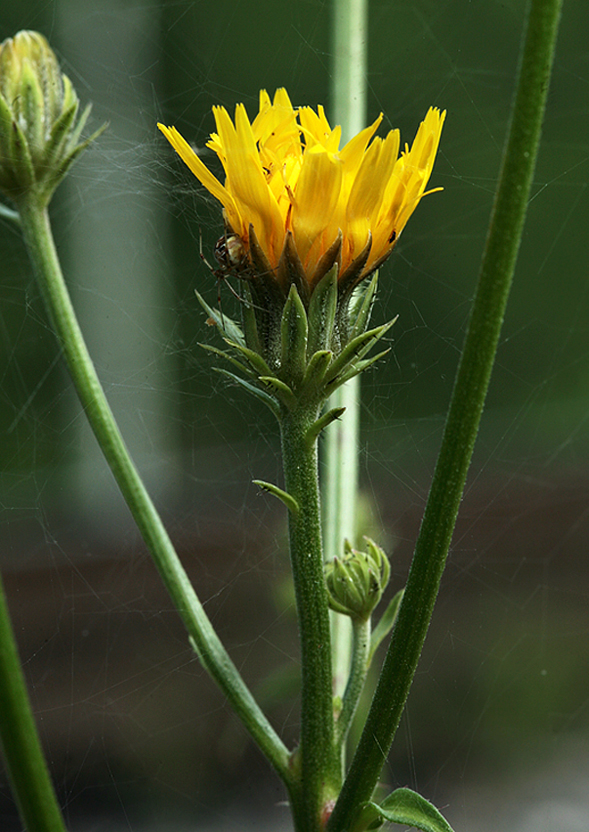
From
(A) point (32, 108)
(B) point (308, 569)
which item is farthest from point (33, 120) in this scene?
(B) point (308, 569)

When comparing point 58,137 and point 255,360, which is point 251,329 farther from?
point 58,137

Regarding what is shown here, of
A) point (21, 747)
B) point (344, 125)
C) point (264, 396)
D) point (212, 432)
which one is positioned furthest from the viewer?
point (212, 432)

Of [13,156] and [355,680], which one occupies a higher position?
[13,156]

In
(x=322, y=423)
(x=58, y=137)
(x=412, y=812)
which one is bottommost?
(x=412, y=812)

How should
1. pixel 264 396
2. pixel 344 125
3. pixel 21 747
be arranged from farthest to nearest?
pixel 344 125, pixel 264 396, pixel 21 747

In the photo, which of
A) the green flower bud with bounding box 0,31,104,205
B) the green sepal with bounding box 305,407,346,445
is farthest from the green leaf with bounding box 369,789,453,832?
the green flower bud with bounding box 0,31,104,205

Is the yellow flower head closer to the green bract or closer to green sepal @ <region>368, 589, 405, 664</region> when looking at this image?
the green bract

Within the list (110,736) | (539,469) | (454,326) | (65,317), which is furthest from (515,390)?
(65,317)
